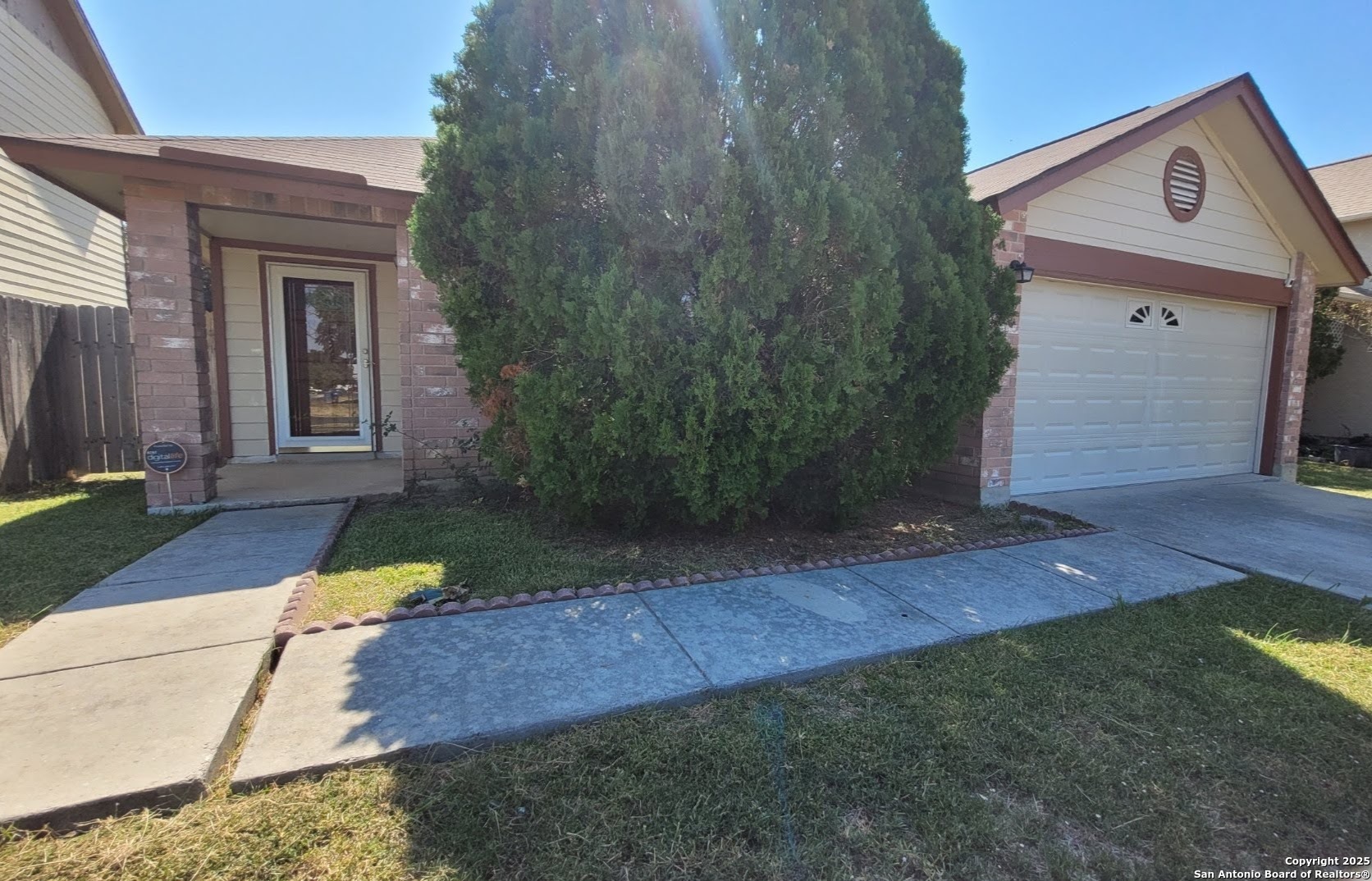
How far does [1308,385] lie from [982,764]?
15.2 m

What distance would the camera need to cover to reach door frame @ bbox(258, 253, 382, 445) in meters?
7.38

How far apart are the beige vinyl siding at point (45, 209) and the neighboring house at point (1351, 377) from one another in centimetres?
2026

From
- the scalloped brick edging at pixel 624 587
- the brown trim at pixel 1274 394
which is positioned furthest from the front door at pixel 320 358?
the brown trim at pixel 1274 394

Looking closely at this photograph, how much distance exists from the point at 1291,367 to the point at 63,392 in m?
14.2

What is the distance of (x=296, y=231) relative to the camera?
21.4 feet

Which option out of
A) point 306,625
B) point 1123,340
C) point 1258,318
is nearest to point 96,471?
point 306,625

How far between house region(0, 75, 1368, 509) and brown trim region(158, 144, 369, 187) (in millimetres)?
16

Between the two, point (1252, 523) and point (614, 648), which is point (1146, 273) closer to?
point (1252, 523)

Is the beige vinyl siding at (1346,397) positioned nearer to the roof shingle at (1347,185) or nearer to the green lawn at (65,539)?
the roof shingle at (1347,185)

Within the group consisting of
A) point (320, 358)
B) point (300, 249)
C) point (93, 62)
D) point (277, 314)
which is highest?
point (93, 62)

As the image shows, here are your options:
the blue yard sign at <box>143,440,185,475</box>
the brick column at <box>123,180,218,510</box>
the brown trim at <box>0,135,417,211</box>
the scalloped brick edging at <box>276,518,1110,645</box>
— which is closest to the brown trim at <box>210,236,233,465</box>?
the brick column at <box>123,180,218,510</box>

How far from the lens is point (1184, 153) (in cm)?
682

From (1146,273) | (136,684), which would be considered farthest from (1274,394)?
(136,684)

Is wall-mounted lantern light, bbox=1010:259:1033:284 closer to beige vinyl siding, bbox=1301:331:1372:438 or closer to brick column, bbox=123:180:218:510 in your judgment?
brick column, bbox=123:180:218:510
